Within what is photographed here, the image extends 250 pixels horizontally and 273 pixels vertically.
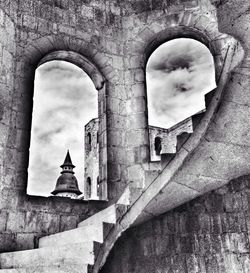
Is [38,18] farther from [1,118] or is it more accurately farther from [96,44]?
[1,118]

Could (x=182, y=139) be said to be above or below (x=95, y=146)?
below

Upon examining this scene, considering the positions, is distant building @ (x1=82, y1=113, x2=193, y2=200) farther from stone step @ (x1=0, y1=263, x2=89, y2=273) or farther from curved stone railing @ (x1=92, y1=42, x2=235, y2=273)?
stone step @ (x1=0, y1=263, x2=89, y2=273)

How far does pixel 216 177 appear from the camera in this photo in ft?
17.9

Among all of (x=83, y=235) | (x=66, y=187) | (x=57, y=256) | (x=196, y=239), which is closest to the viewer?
(x=57, y=256)

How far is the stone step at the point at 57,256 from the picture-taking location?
181 inches

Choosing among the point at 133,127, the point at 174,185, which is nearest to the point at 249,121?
the point at 174,185

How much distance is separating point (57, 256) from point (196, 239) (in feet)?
6.13

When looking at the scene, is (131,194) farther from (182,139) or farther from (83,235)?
(182,139)

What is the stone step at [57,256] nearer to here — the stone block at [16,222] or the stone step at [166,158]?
the stone block at [16,222]

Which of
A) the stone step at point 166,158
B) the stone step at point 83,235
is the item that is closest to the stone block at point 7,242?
the stone step at point 83,235

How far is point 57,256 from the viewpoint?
474cm

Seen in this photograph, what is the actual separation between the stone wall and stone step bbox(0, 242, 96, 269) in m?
1.07

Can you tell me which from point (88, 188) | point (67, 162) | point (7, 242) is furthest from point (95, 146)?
point (7, 242)

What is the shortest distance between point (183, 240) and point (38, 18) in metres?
4.93
